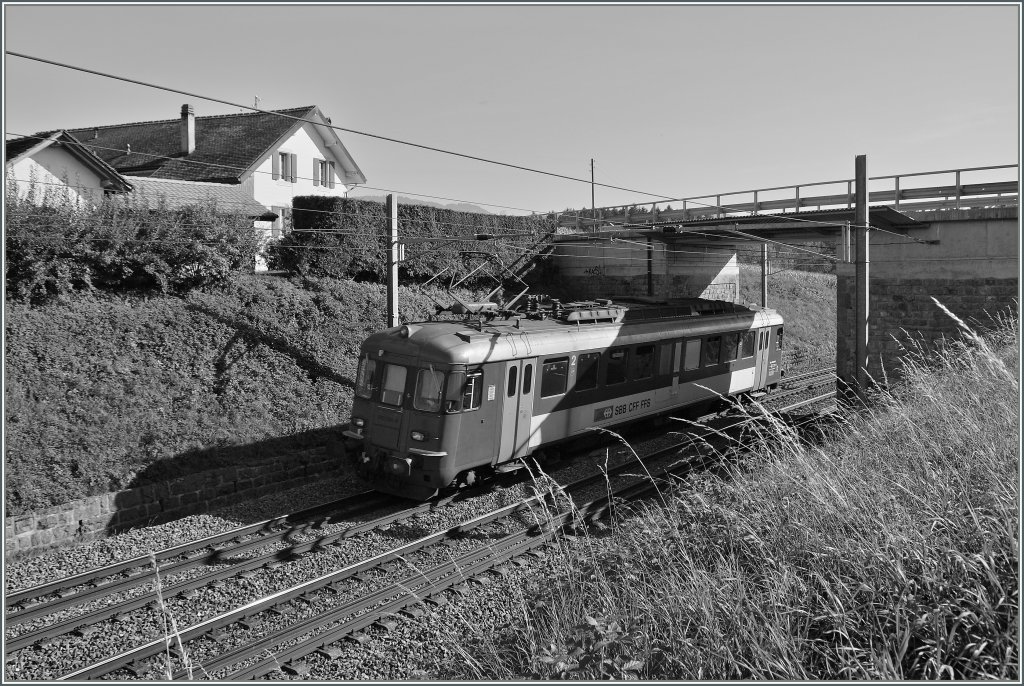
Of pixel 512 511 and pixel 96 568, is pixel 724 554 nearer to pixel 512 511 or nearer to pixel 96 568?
pixel 512 511

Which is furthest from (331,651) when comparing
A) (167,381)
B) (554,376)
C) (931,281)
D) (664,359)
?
(931,281)

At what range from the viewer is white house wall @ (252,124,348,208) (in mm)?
29391

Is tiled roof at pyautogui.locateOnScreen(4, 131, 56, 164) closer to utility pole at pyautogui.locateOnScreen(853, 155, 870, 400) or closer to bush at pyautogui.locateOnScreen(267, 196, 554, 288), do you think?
bush at pyautogui.locateOnScreen(267, 196, 554, 288)

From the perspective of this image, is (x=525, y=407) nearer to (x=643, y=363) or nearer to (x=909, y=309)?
(x=643, y=363)

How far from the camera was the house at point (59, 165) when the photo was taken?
18.8 m

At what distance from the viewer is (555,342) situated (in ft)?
40.5

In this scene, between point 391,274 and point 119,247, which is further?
point 119,247

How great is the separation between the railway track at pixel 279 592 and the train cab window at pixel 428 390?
1.66 meters

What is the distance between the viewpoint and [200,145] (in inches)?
1205

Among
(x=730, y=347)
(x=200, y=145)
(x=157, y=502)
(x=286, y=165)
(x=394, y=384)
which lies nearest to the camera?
(x=157, y=502)

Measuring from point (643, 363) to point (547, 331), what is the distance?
294 cm

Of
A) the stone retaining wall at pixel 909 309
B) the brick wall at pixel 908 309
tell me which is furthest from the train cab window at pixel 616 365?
the brick wall at pixel 908 309

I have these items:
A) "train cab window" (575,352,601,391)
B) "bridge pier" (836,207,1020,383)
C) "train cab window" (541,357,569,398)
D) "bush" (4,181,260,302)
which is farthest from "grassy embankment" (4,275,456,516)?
"bridge pier" (836,207,1020,383)

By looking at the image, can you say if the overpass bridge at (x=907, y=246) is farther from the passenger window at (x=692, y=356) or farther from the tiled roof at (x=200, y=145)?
the tiled roof at (x=200, y=145)
